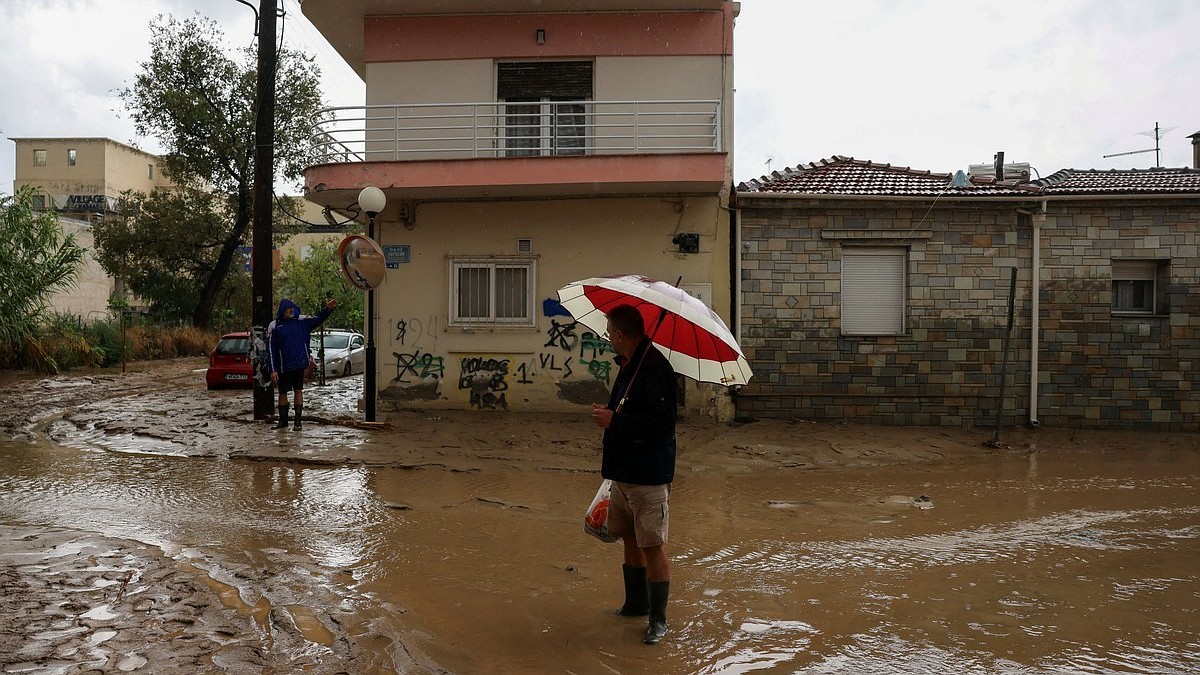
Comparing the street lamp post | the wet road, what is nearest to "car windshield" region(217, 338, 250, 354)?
the street lamp post

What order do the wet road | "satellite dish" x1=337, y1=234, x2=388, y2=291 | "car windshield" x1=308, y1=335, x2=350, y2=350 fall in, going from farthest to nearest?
"car windshield" x1=308, y1=335, x2=350, y2=350, "satellite dish" x1=337, y1=234, x2=388, y2=291, the wet road

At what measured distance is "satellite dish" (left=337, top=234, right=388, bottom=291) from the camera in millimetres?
10586

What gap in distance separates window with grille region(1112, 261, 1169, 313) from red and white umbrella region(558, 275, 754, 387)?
34.5 ft

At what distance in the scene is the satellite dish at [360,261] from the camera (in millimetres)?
10586

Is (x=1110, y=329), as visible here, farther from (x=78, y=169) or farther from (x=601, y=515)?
(x=78, y=169)

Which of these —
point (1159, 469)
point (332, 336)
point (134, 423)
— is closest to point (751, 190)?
point (1159, 469)

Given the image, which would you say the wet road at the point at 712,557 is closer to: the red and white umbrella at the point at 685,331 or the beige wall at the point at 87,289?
the red and white umbrella at the point at 685,331

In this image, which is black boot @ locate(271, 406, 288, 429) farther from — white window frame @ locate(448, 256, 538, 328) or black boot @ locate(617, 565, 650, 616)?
black boot @ locate(617, 565, 650, 616)

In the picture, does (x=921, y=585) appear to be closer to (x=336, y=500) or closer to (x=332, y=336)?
(x=336, y=500)

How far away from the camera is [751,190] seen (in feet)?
40.2

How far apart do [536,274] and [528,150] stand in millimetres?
2018

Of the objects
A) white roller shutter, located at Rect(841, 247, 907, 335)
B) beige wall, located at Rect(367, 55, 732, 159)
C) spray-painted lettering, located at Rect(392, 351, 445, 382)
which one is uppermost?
beige wall, located at Rect(367, 55, 732, 159)

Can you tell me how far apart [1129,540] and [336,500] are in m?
6.52

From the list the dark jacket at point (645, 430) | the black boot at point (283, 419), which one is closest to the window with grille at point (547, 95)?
the black boot at point (283, 419)
